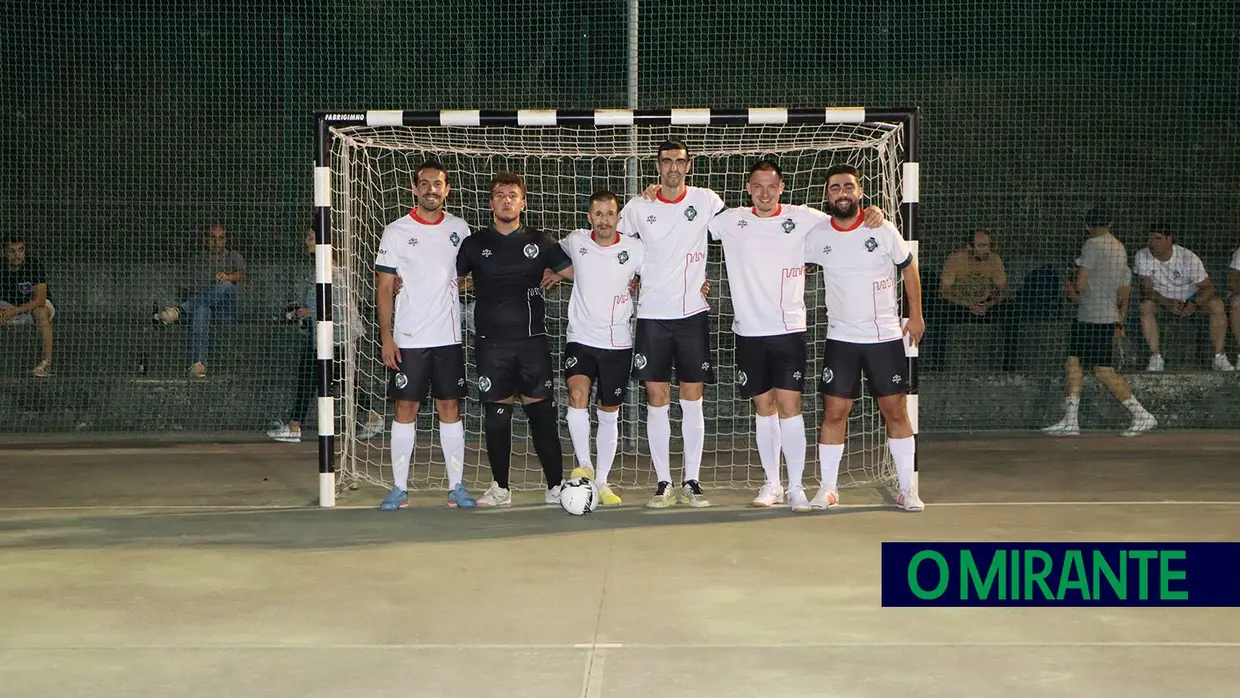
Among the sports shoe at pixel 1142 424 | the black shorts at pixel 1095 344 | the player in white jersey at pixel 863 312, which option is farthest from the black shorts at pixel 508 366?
the sports shoe at pixel 1142 424

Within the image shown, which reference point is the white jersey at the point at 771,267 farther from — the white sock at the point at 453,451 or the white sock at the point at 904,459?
the white sock at the point at 453,451

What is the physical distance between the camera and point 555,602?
189 inches

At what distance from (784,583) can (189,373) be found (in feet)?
22.1

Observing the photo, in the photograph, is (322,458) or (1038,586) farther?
(322,458)

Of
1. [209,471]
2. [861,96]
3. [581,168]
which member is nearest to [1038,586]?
[209,471]

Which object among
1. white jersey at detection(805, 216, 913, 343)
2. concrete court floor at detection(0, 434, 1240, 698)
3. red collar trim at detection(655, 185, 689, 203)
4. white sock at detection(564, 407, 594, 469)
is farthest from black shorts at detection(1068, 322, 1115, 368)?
→ white sock at detection(564, 407, 594, 469)

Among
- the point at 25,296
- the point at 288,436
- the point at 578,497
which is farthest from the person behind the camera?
the point at 25,296

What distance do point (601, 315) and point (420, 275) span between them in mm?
943

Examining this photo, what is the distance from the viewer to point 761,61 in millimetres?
12844

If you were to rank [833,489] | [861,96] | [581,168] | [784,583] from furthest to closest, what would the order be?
[861,96] < [581,168] < [833,489] < [784,583]

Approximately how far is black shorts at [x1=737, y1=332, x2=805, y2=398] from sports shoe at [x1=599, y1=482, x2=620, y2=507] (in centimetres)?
86

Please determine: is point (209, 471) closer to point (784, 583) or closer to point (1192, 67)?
point (784, 583)

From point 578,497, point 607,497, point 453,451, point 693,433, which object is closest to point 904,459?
point 693,433

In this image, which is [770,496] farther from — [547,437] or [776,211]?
[776,211]
